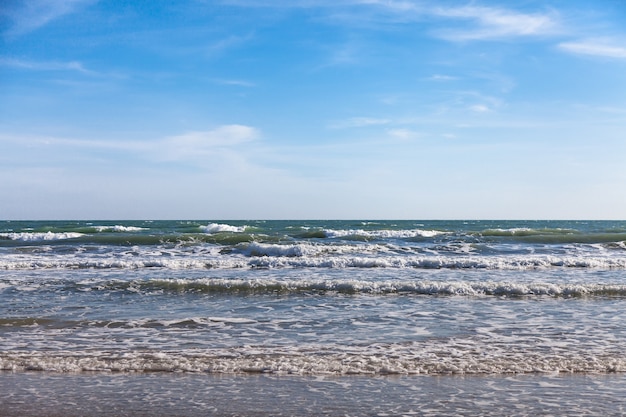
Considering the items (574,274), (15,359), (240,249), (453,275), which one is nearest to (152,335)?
(15,359)

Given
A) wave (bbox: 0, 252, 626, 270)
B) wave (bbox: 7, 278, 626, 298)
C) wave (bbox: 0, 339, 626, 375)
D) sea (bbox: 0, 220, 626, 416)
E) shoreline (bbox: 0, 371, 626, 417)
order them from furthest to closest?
wave (bbox: 0, 252, 626, 270)
wave (bbox: 7, 278, 626, 298)
wave (bbox: 0, 339, 626, 375)
sea (bbox: 0, 220, 626, 416)
shoreline (bbox: 0, 371, 626, 417)

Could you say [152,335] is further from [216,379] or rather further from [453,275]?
[453,275]

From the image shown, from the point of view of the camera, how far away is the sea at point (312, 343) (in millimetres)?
5953

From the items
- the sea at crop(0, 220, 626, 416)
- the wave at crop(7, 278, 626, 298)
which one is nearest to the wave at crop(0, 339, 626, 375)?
the sea at crop(0, 220, 626, 416)

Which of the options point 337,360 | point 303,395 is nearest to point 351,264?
point 337,360

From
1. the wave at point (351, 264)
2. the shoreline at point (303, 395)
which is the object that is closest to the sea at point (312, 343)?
the shoreline at point (303, 395)

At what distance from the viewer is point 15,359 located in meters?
7.55

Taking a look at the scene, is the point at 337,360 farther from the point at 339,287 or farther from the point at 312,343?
the point at 339,287

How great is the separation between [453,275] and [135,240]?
63.5 feet

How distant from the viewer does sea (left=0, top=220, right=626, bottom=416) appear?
5953 mm

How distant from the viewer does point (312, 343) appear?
8.53m

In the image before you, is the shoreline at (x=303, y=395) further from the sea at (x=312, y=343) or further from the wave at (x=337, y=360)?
the wave at (x=337, y=360)

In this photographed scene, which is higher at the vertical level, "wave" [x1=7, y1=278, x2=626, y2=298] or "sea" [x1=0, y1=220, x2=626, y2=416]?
"wave" [x1=7, y1=278, x2=626, y2=298]

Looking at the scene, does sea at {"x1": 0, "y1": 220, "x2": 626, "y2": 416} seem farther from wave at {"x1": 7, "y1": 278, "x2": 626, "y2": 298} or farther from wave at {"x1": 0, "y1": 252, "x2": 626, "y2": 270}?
wave at {"x1": 0, "y1": 252, "x2": 626, "y2": 270}
